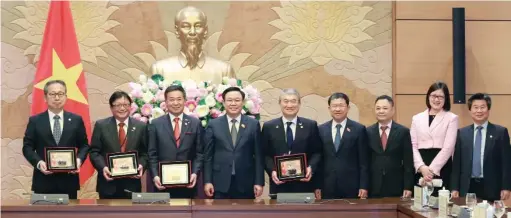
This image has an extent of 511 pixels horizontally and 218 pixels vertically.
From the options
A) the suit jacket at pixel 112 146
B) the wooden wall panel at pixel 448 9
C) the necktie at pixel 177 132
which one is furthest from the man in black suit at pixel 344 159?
the wooden wall panel at pixel 448 9

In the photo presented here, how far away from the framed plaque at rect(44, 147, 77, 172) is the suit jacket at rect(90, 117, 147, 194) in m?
0.24

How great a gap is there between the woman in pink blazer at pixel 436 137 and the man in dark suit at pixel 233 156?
1.14 metres

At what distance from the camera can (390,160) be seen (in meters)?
5.48

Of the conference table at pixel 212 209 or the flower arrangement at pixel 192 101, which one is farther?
the flower arrangement at pixel 192 101

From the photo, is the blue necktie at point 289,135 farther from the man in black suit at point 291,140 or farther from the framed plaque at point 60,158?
the framed plaque at point 60,158

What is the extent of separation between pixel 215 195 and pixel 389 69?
2.67 metres

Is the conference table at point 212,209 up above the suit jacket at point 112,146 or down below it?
below

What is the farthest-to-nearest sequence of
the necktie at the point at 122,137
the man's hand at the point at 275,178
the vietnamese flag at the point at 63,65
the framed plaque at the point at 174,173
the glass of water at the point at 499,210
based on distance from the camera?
the vietnamese flag at the point at 63,65 < the necktie at the point at 122,137 < the man's hand at the point at 275,178 < the framed plaque at the point at 174,173 < the glass of water at the point at 499,210

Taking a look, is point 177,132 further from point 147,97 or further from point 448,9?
point 448,9

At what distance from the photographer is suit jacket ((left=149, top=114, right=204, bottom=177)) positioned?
5.37 meters

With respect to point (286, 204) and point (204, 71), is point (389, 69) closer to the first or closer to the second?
point (204, 71)

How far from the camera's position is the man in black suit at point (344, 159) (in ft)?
17.9

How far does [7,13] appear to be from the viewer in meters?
7.15

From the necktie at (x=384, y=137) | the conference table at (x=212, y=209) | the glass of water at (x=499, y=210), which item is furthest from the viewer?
the necktie at (x=384, y=137)
